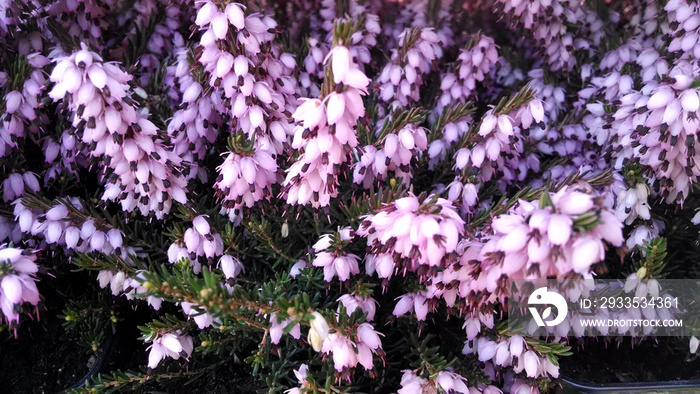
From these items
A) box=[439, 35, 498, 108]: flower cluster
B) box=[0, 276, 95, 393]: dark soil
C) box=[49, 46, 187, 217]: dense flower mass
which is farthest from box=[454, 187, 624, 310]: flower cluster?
box=[0, 276, 95, 393]: dark soil

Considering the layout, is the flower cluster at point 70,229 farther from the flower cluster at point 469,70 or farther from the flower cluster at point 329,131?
the flower cluster at point 469,70

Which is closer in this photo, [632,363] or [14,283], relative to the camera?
[14,283]

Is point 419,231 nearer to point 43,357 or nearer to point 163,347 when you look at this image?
point 163,347

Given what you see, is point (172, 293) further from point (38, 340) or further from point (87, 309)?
point (38, 340)

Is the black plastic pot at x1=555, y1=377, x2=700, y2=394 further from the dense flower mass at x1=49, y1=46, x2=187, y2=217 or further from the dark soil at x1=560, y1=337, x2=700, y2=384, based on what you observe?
the dense flower mass at x1=49, y1=46, x2=187, y2=217

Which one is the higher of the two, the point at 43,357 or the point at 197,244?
the point at 197,244

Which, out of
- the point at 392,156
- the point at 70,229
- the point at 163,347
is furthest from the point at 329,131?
the point at 70,229

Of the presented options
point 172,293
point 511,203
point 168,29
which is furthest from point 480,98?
point 172,293

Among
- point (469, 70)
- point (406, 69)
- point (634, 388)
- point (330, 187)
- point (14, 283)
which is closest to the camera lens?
point (14, 283)
